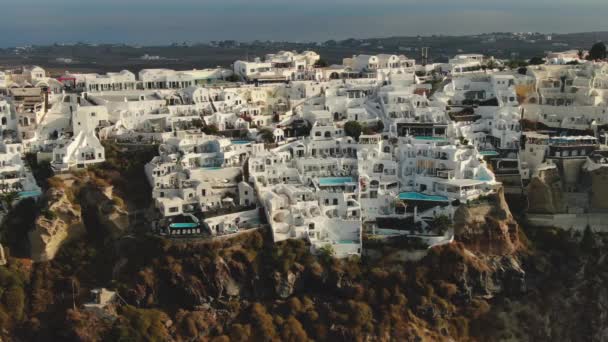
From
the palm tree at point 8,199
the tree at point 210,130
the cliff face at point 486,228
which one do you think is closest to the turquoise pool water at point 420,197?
the cliff face at point 486,228

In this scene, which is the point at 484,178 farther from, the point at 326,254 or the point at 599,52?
the point at 599,52

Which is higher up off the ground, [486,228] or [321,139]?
[321,139]

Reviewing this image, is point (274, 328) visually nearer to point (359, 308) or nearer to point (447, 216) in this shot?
point (359, 308)

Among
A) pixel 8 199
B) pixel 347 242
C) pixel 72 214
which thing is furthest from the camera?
pixel 8 199

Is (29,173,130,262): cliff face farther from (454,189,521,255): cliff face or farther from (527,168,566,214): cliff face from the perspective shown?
(527,168,566,214): cliff face

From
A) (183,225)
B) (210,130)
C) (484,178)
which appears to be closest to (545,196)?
(484,178)

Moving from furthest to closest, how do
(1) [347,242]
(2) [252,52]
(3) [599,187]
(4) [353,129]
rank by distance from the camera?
(2) [252,52] → (4) [353,129] → (3) [599,187] → (1) [347,242]
